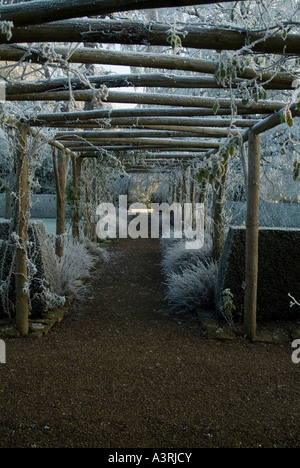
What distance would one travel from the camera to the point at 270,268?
4773 mm

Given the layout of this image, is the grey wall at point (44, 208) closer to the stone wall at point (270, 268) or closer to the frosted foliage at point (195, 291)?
the frosted foliage at point (195, 291)

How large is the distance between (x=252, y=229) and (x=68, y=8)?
3.14 metres

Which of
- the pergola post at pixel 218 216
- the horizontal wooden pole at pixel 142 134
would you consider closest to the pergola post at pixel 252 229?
the horizontal wooden pole at pixel 142 134

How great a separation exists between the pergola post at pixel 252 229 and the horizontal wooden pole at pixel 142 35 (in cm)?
216

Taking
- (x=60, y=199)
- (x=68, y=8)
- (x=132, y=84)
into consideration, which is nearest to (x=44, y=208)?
(x=60, y=199)

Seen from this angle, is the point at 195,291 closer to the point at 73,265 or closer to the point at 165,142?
the point at 73,265

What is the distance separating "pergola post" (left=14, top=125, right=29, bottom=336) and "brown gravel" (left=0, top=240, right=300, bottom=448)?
0.28 m

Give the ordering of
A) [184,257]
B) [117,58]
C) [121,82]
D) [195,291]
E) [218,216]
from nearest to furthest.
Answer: [117,58], [121,82], [195,291], [218,216], [184,257]

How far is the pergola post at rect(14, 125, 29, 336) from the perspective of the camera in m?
4.32

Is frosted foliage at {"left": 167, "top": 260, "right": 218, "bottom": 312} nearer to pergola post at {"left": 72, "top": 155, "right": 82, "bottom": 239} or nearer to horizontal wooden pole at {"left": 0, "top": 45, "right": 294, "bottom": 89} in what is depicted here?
horizontal wooden pole at {"left": 0, "top": 45, "right": 294, "bottom": 89}

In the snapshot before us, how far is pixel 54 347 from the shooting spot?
4.08m

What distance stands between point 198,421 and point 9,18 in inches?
98.0
